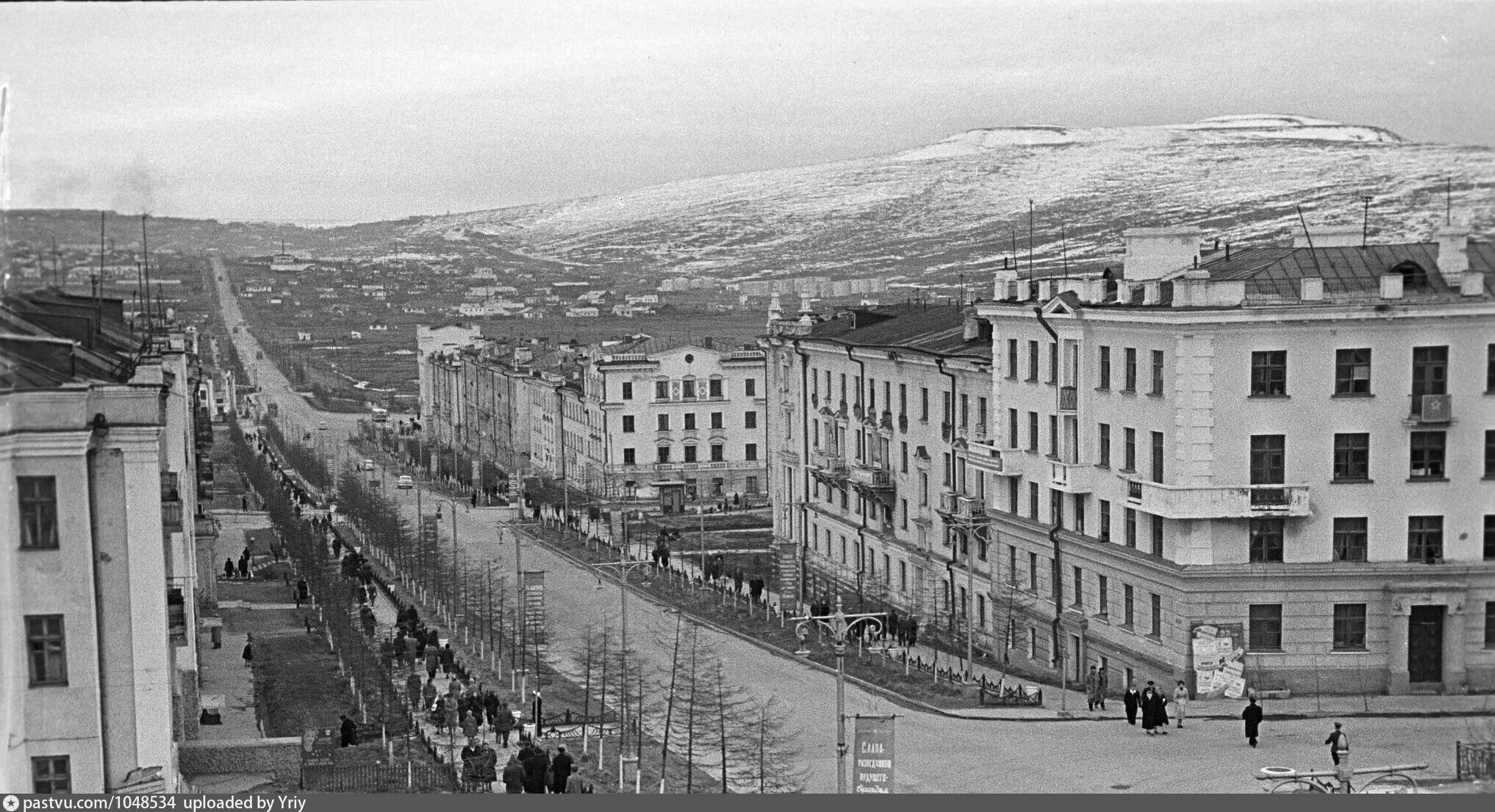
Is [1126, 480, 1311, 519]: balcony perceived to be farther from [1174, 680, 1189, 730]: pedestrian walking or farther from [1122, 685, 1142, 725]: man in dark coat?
[1122, 685, 1142, 725]: man in dark coat

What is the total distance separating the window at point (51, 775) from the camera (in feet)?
48.6

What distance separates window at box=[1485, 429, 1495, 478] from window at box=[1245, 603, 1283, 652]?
2436mm

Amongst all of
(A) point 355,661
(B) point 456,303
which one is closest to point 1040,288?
(A) point 355,661

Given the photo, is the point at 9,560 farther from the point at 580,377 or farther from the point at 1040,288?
the point at 580,377

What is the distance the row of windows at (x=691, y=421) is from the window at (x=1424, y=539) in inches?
966

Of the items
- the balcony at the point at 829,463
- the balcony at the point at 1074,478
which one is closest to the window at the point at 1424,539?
the balcony at the point at 1074,478

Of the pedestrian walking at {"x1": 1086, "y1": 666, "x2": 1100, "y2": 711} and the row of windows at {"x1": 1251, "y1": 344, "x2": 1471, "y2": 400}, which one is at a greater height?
the row of windows at {"x1": 1251, "y1": 344, "x2": 1471, "y2": 400}

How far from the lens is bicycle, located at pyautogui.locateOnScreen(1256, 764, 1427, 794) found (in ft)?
53.3

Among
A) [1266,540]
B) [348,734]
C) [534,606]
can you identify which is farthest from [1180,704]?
[534,606]

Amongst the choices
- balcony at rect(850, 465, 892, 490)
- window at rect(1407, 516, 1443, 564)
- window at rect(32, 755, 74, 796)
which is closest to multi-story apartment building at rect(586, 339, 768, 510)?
balcony at rect(850, 465, 892, 490)

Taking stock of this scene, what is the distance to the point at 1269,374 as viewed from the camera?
67.2 ft

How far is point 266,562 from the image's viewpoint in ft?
125

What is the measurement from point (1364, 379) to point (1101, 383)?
12.0 ft

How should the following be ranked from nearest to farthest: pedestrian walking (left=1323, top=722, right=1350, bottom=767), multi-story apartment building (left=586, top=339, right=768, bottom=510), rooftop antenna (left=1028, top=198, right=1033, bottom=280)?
1. pedestrian walking (left=1323, top=722, right=1350, bottom=767)
2. rooftop antenna (left=1028, top=198, right=1033, bottom=280)
3. multi-story apartment building (left=586, top=339, right=768, bottom=510)
